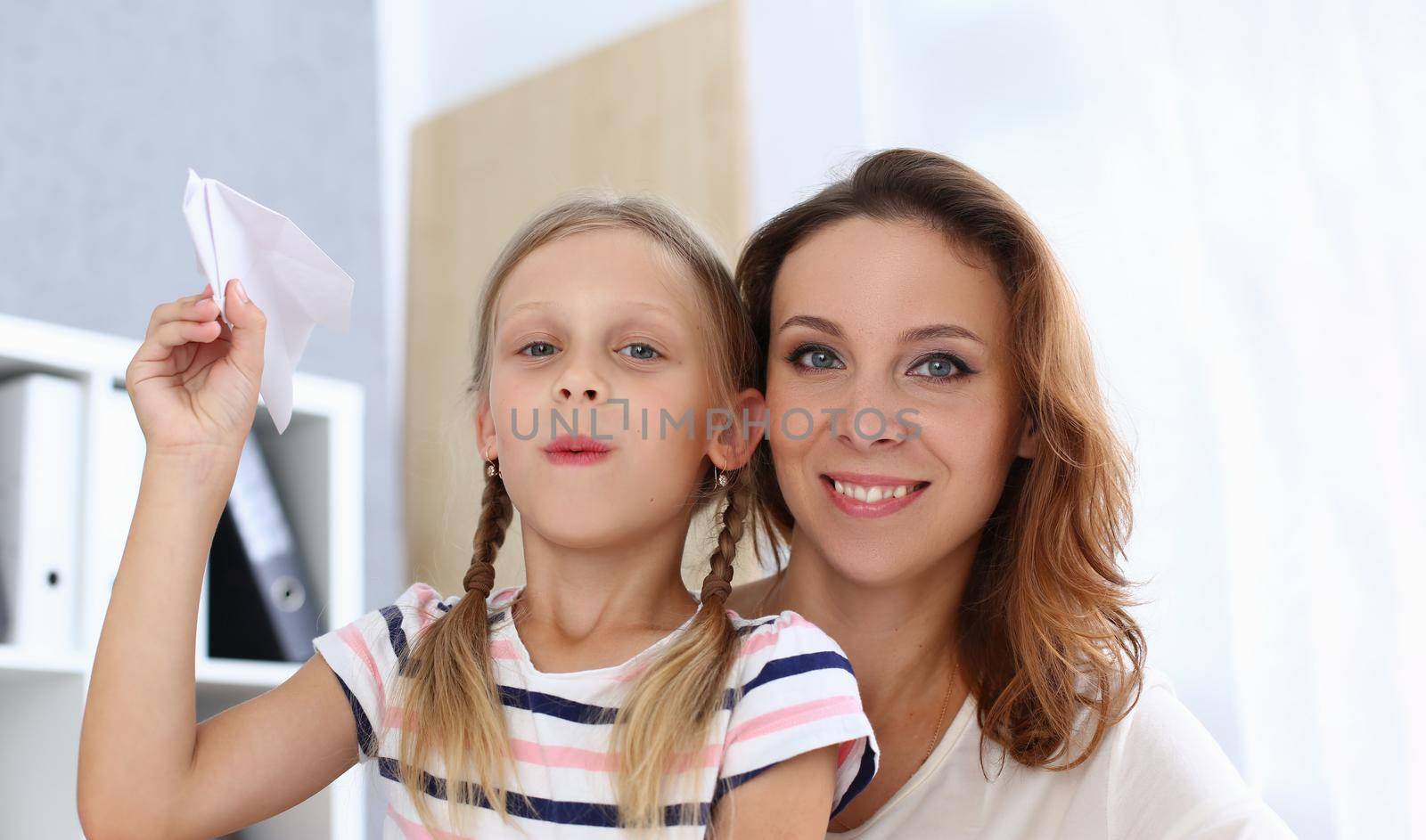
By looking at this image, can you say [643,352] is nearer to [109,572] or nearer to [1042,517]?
[1042,517]

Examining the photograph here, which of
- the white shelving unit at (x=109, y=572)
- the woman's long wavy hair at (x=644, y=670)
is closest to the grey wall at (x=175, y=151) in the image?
the white shelving unit at (x=109, y=572)

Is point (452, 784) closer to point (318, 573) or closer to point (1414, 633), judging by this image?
point (318, 573)

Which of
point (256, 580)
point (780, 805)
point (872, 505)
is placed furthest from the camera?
point (256, 580)

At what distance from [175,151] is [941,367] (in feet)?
5.84

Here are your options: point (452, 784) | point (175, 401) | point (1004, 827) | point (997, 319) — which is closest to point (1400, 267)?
point (997, 319)

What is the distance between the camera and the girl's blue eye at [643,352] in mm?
1141

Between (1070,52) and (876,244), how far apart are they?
3.24 feet

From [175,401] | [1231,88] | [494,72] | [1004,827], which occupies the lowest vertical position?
[1004,827]

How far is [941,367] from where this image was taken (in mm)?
1244

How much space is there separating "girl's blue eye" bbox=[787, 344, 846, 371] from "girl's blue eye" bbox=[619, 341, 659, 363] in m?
0.18

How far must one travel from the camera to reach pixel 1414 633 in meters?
1.65

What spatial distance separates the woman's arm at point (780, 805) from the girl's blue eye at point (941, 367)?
41 centimetres

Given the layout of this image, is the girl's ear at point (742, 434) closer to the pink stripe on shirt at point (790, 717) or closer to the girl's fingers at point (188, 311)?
the pink stripe on shirt at point (790, 717)

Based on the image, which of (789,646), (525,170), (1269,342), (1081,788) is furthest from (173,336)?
(525,170)
